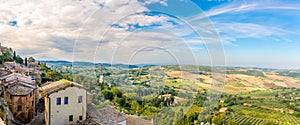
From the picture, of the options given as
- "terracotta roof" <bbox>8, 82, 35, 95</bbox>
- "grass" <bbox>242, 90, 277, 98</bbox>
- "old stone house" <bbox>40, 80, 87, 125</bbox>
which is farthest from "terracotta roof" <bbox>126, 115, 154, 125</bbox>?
"grass" <bbox>242, 90, 277, 98</bbox>

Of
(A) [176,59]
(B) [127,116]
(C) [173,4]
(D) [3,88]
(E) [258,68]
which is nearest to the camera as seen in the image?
(C) [173,4]

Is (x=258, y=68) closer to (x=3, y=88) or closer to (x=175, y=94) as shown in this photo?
(x=175, y=94)

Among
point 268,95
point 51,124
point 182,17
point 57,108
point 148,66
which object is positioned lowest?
point 268,95

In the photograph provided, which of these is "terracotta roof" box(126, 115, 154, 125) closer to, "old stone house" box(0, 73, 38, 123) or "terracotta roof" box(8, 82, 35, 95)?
"old stone house" box(0, 73, 38, 123)

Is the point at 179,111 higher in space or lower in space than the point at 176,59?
lower

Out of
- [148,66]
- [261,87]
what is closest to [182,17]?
[148,66]

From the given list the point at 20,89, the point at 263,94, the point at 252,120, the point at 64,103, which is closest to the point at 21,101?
the point at 20,89

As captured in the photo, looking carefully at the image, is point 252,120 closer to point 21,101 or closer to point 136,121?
point 136,121

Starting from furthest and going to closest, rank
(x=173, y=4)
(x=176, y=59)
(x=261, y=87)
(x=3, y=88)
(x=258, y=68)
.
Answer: (x=261, y=87) → (x=258, y=68) → (x=3, y=88) → (x=176, y=59) → (x=173, y=4)
